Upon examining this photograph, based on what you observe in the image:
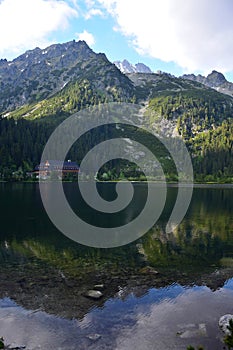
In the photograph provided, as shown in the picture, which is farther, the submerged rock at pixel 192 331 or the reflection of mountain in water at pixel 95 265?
the reflection of mountain in water at pixel 95 265

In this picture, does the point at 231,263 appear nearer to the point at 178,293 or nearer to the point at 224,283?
the point at 224,283

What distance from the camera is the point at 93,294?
81.9 feet

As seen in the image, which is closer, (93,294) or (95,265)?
(93,294)

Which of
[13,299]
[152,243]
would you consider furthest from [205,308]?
[152,243]

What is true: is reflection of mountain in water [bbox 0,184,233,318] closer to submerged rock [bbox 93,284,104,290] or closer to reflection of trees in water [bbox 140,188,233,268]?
reflection of trees in water [bbox 140,188,233,268]

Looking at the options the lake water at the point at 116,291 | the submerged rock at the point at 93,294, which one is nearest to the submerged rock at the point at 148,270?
the lake water at the point at 116,291

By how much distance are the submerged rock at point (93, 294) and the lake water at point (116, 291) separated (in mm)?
329

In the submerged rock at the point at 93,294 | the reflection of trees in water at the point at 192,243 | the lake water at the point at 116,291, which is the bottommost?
the lake water at the point at 116,291

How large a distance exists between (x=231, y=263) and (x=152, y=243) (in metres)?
11.8

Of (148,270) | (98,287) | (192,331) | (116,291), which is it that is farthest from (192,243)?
(192,331)

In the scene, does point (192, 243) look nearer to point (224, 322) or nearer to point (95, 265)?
point (95, 265)

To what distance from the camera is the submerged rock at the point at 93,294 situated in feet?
80.7

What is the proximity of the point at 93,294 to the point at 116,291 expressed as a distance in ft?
7.26

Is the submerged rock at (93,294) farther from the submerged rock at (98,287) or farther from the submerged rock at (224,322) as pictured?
the submerged rock at (224,322)
